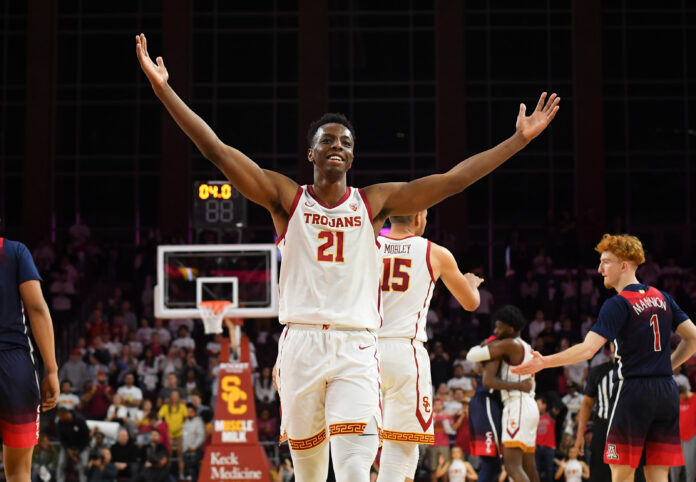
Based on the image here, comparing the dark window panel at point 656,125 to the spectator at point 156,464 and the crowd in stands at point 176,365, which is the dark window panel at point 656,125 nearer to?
the crowd in stands at point 176,365

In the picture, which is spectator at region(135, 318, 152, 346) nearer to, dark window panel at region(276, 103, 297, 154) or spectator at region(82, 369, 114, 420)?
spectator at region(82, 369, 114, 420)

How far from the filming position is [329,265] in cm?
511

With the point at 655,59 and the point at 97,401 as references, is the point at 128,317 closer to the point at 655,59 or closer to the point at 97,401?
the point at 97,401

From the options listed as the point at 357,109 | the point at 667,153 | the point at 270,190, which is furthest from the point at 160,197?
the point at 270,190

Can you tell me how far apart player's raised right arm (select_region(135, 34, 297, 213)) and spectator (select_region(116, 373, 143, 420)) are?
12.5 meters

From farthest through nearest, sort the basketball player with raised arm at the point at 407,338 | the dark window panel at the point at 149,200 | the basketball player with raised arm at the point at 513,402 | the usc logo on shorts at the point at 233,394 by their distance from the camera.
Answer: the dark window panel at the point at 149,200
the usc logo on shorts at the point at 233,394
the basketball player with raised arm at the point at 513,402
the basketball player with raised arm at the point at 407,338

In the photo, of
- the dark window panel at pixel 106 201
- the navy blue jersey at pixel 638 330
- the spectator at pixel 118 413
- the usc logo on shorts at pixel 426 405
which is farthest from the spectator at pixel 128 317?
the navy blue jersey at pixel 638 330

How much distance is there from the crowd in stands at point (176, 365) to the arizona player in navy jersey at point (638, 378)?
24.9 feet

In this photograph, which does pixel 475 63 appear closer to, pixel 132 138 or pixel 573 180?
pixel 573 180

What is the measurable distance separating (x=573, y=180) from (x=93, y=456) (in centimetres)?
1595

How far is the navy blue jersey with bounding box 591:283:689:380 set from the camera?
7.32 m

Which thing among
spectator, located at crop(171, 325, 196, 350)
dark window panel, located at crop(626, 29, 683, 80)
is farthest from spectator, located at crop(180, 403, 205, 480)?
dark window panel, located at crop(626, 29, 683, 80)

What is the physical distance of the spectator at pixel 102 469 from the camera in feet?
50.4

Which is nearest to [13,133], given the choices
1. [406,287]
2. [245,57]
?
[245,57]
